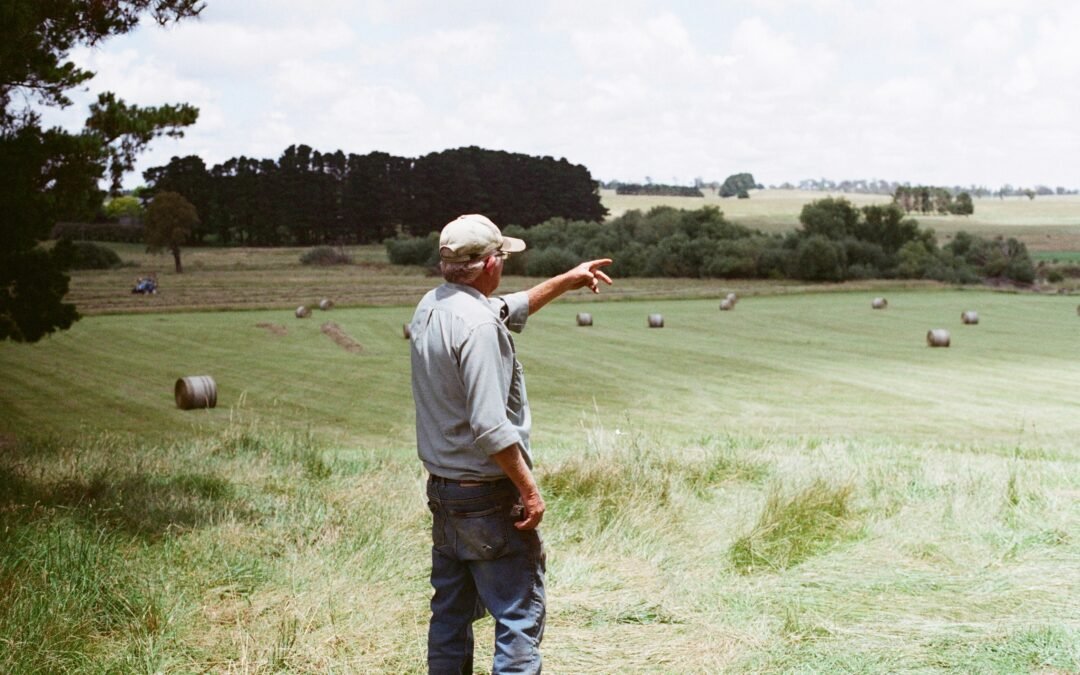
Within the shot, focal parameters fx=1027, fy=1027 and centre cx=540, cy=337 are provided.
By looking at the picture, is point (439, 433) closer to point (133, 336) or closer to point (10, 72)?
point (10, 72)

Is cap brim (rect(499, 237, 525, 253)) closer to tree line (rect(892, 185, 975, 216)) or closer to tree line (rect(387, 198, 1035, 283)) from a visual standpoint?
tree line (rect(387, 198, 1035, 283))

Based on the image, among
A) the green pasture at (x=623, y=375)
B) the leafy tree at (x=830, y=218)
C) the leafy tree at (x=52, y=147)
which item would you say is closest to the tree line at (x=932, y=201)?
the leafy tree at (x=830, y=218)

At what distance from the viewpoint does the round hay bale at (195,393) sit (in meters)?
17.5

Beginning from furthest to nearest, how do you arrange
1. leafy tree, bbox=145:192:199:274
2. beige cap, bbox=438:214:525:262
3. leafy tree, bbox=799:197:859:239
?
leafy tree, bbox=799:197:859:239 < leafy tree, bbox=145:192:199:274 < beige cap, bbox=438:214:525:262

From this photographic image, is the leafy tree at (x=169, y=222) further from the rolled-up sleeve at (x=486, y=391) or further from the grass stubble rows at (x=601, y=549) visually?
the rolled-up sleeve at (x=486, y=391)

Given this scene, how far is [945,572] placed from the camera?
19.7ft

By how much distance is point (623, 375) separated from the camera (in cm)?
2203

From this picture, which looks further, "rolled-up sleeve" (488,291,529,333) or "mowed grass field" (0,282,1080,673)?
"mowed grass field" (0,282,1080,673)

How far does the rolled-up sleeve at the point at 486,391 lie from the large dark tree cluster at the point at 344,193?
1407 inches

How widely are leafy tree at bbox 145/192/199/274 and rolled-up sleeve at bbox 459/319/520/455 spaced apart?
35.5 meters

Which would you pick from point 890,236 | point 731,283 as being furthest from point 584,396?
point 890,236

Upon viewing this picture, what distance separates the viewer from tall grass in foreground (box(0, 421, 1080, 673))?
4.69 meters

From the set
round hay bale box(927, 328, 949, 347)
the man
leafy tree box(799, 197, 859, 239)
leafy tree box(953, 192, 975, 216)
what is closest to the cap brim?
the man

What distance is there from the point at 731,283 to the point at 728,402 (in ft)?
105
